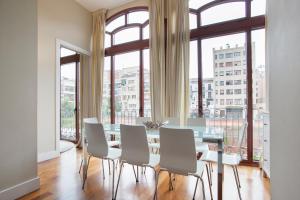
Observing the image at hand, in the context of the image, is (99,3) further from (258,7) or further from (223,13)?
(258,7)

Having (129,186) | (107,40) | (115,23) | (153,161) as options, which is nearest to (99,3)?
(115,23)

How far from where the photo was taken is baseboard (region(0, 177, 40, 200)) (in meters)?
1.97

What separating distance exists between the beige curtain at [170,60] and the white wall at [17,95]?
2152mm

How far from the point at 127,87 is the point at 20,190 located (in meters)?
2.94

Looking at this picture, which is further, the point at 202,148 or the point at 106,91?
the point at 106,91

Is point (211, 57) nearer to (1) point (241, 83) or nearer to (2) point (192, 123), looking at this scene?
(1) point (241, 83)

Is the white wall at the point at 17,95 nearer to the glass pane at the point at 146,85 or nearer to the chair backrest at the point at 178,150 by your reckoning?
the chair backrest at the point at 178,150

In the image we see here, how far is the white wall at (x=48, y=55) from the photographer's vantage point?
362cm

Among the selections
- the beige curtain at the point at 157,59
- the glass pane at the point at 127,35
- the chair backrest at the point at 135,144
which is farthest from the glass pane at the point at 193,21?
the chair backrest at the point at 135,144

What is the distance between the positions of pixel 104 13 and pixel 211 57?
2968 millimetres

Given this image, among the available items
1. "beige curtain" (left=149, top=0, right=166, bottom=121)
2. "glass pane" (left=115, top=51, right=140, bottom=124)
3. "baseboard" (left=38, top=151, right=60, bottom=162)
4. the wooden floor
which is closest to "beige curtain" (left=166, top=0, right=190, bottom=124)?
"beige curtain" (left=149, top=0, right=166, bottom=121)

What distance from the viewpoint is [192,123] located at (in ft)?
9.40

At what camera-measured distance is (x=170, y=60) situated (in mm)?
3592

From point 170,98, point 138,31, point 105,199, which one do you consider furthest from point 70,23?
point 105,199
